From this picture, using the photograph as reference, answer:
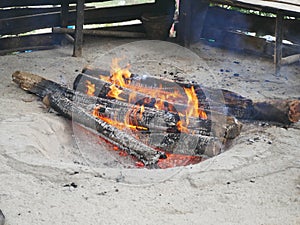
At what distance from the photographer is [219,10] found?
920cm

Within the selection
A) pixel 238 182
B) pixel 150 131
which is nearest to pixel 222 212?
pixel 238 182

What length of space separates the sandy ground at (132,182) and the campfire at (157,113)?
0.60 feet

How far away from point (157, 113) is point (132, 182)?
1.09 metres

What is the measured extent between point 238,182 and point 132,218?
1057 mm

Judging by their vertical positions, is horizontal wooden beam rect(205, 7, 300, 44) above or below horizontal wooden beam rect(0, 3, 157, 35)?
above

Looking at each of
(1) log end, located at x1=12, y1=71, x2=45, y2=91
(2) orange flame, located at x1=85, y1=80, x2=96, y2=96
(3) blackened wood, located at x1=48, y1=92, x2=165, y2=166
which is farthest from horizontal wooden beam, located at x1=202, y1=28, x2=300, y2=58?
(3) blackened wood, located at x1=48, y1=92, x2=165, y2=166

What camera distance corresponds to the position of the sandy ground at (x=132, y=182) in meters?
3.88

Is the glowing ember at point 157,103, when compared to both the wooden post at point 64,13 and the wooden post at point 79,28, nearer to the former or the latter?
the wooden post at point 79,28

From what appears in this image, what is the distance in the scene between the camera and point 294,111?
5.45 m

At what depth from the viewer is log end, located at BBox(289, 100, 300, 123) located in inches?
214

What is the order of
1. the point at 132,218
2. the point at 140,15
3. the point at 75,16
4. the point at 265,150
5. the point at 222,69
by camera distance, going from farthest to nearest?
the point at 140,15 → the point at 75,16 → the point at 222,69 → the point at 265,150 → the point at 132,218

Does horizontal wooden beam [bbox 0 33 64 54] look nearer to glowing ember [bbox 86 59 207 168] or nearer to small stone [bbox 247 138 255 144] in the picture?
glowing ember [bbox 86 59 207 168]

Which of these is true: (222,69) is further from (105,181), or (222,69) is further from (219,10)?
(105,181)

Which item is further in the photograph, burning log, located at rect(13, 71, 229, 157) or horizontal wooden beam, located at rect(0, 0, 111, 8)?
horizontal wooden beam, located at rect(0, 0, 111, 8)
